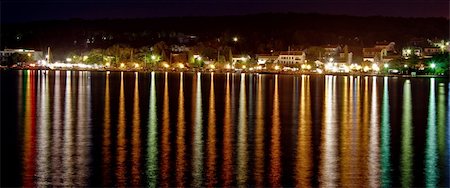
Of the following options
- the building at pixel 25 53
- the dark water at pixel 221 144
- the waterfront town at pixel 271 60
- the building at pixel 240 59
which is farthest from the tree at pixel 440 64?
the building at pixel 25 53

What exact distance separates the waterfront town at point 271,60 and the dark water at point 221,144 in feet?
104

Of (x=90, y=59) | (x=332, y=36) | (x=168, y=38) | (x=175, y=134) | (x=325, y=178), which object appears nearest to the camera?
(x=325, y=178)

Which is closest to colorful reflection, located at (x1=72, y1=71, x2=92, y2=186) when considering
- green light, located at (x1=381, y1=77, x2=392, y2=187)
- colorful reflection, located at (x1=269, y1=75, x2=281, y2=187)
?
colorful reflection, located at (x1=269, y1=75, x2=281, y2=187)

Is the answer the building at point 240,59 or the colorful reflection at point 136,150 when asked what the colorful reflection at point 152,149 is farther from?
the building at point 240,59

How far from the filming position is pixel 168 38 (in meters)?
92.3

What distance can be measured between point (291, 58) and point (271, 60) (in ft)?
7.67

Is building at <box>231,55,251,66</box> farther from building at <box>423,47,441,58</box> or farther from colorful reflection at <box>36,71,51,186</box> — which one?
colorful reflection at <box>36,71,51,186</box>

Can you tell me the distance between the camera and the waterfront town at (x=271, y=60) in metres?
→ 52.7

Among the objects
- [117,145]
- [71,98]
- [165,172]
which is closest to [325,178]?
[165,172]

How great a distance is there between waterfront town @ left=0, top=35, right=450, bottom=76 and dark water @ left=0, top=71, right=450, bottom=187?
31.7 m

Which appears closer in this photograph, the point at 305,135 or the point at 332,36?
the point at 305,135

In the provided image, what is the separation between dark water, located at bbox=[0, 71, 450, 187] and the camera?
930 cm

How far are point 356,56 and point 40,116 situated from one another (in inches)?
1826

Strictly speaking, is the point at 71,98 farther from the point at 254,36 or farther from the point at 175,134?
the point at 254,36
